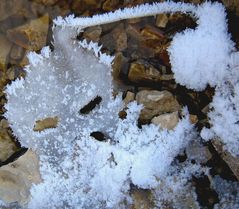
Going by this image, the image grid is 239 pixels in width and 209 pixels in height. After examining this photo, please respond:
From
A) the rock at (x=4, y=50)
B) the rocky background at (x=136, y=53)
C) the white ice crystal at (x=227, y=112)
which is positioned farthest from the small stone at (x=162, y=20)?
the rock at (x=4, y=50)

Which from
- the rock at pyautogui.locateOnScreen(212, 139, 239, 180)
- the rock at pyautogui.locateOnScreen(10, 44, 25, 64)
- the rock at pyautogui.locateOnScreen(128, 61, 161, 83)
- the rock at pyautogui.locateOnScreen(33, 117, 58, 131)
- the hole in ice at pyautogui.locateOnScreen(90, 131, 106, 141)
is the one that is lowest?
the rock at pyautogui.locateOnScreen(212, 139, 239, 180)

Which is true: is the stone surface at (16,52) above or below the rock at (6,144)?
above

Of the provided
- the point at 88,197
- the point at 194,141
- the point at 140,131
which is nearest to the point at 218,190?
the point at 194,141

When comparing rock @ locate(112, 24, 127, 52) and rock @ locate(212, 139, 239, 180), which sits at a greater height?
rock @ locate(112, 24, 127, 52)

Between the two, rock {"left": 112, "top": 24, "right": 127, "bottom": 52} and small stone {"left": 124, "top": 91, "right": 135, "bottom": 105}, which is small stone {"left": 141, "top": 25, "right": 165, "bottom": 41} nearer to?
rock {"left": 112, "top": 24, "right": 127, "bottom": 52}

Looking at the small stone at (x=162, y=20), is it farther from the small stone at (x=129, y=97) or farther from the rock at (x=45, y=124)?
the rock at (x=45, y=124)

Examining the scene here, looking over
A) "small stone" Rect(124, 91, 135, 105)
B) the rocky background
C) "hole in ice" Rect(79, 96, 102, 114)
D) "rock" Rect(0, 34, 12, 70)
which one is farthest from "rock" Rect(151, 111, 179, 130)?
"rock" Rect(0, 34, 12, 70)

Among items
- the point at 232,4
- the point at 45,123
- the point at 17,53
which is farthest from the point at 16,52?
the point at 232,4
